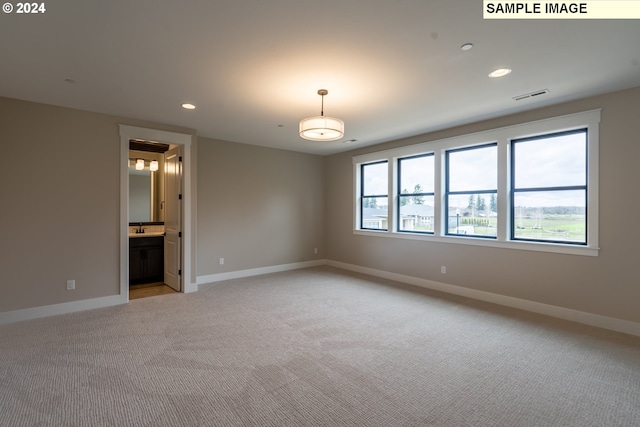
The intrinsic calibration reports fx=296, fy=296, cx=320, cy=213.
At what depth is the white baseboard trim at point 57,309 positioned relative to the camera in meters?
3.73

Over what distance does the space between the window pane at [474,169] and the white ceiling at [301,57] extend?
27.1 inches

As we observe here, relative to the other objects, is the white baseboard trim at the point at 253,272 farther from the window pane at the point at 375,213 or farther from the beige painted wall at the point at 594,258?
the beige painted wall at the point at 594,258

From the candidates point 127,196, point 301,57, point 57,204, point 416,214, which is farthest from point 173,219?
point 416,214

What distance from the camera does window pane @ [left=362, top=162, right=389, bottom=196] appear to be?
6379mm

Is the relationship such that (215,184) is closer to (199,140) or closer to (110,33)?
(199,140)

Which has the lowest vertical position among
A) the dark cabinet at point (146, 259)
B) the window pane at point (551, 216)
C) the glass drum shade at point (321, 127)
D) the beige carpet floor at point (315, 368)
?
the beige carpet floor at point (315, 368)

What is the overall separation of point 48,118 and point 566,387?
639 centimetres

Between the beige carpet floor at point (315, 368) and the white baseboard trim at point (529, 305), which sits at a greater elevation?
the white baseboard trim at point (529, 305)

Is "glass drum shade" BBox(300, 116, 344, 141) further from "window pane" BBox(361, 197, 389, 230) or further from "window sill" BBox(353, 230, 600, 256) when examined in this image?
"window pane" BBox(361, 197, 389, 230)

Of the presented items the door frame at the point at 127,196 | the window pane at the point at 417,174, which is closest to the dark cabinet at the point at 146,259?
the door frame at the point at 127,196

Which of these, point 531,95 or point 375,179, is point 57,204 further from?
point 531,95

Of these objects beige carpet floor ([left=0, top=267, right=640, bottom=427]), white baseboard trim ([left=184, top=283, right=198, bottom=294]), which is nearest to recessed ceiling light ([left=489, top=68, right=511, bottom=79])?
beige carpet floor ([left=0, top=267, right=640, bottom=427])

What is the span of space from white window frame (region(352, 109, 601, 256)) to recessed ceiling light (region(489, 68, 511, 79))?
148cm

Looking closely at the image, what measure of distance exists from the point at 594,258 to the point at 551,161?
1356mm
